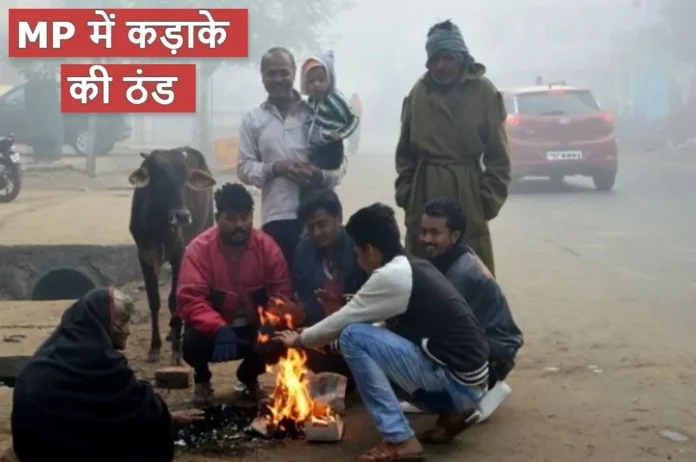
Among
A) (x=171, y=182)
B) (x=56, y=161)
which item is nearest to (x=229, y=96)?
(x=56, y=161)

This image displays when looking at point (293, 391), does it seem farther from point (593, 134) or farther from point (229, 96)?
point (229, 96)

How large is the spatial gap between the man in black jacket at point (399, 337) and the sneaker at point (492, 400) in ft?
1.71

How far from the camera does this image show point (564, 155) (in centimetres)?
1817

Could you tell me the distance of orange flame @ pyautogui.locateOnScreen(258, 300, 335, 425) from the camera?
5465mm

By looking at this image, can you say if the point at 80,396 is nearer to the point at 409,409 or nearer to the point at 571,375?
the point at 409,409

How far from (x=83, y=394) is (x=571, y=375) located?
3454 mm

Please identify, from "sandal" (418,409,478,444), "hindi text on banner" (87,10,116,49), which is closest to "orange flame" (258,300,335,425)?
"sandal" (418,409,478,444)

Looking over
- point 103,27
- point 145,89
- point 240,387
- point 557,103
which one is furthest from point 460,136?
point 103,27

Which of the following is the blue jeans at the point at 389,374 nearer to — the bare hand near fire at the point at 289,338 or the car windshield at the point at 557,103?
the bare hand near fire at the point at 289,338

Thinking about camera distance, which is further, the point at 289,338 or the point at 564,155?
the point at 564,155

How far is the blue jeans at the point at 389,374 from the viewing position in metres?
4.98

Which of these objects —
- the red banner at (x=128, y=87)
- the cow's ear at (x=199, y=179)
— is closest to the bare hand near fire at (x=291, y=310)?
the cow's ear at (x=199, y=179)

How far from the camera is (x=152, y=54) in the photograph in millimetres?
15820

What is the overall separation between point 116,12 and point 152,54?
5.34 feet
